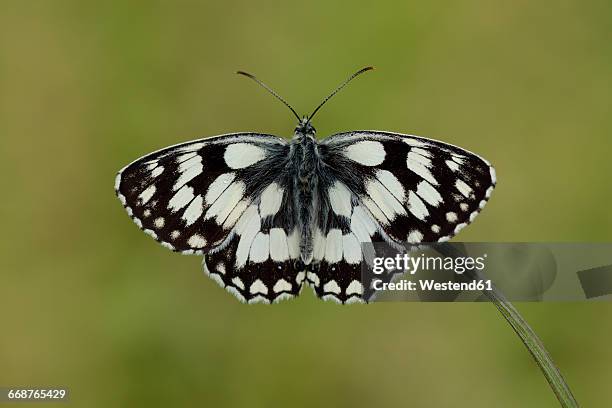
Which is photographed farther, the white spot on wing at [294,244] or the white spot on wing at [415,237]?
the white spot on wing at [294,244]

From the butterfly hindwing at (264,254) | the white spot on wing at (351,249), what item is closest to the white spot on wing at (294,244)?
the butterfly hindwing at (264,254)

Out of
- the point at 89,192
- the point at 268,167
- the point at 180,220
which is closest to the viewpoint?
Answer: the point at 180,220

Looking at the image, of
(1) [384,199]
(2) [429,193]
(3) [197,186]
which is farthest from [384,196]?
(3) [197,186]

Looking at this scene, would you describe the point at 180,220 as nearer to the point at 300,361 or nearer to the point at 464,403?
the point at 300,361

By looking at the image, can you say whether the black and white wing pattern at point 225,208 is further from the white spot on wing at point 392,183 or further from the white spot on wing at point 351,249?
the white spot on wing at point 392,183

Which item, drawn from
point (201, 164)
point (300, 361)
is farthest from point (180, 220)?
point (300, 361)

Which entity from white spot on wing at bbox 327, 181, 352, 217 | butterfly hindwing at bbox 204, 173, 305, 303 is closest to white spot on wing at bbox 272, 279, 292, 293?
butterfly hindwing at bbox 204, 173, 305, 303

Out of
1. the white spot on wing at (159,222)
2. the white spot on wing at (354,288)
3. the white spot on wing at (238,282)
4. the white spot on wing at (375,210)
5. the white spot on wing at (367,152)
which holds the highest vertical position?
the white spot on wing at (367,152)
